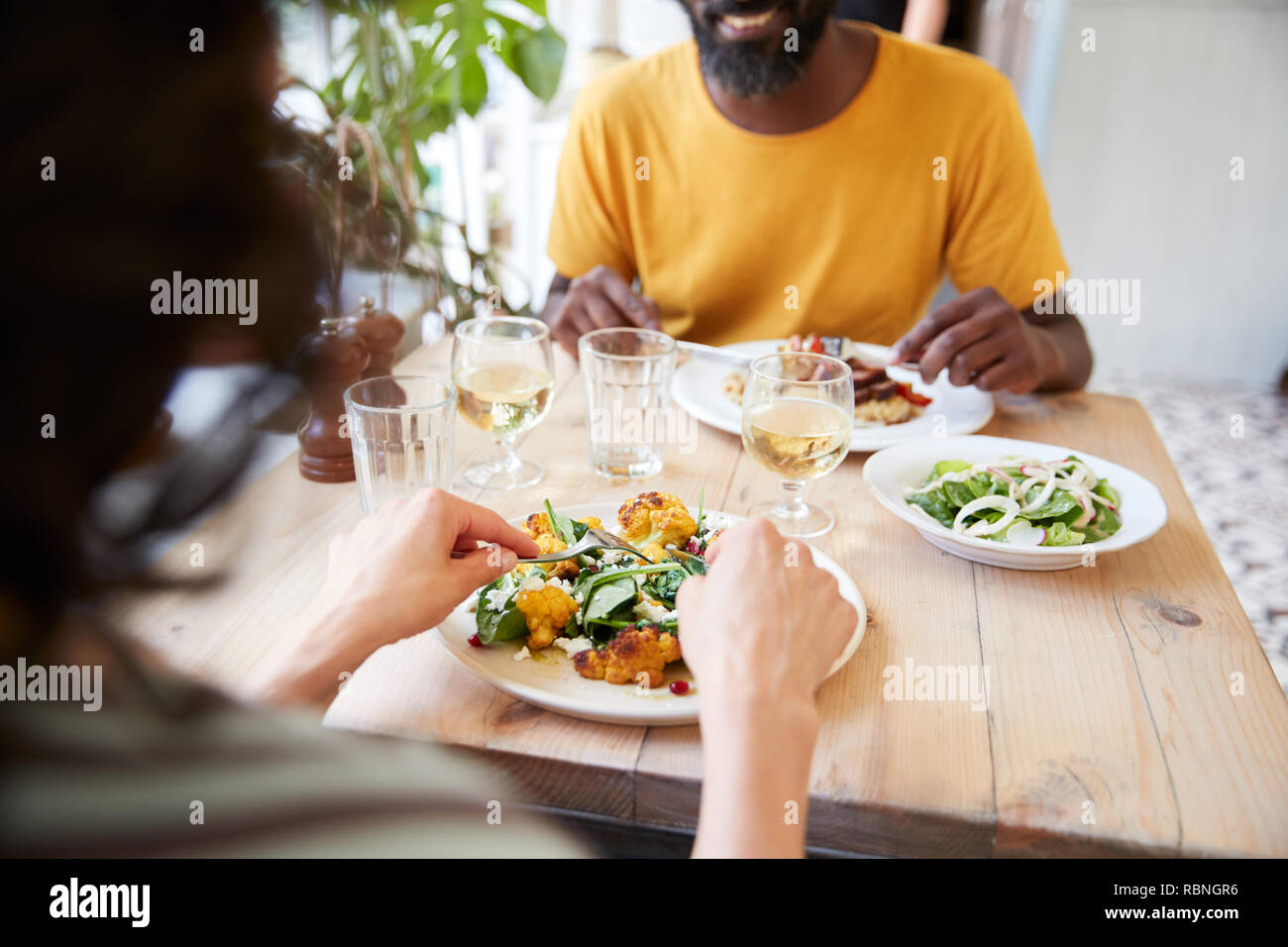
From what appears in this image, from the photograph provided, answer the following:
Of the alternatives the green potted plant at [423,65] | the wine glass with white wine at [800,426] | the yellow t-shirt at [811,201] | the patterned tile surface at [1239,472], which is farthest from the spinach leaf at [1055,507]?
the green potted plant at [423,65]

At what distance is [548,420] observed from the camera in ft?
4.95

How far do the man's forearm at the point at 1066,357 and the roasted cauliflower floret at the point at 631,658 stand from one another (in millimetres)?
1015

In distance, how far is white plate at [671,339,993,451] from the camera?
4.67 ft

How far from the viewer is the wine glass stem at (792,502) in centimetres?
120

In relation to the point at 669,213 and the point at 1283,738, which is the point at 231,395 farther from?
the point at 669,213

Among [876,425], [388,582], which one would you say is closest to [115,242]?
[388,582]

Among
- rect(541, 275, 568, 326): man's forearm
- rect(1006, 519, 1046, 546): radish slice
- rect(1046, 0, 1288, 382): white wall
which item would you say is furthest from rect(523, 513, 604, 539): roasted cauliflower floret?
rect(1046, 0, 1288, 382): white wall

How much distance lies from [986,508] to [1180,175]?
13.1ft

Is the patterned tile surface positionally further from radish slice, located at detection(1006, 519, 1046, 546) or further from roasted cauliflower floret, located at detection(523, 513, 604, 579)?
roasted cauliflower floret, located at detection(523, 513, 604, 579)

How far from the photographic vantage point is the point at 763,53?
1941mm

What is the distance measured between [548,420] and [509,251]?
11.5 ft

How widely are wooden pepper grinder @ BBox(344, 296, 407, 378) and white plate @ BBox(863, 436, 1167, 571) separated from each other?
2.25ft

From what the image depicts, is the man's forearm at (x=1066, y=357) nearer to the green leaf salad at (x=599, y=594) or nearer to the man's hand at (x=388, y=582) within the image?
the green leaf salad at (x=599, y=594)

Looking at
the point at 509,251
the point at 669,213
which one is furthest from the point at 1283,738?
the point at 509,251
